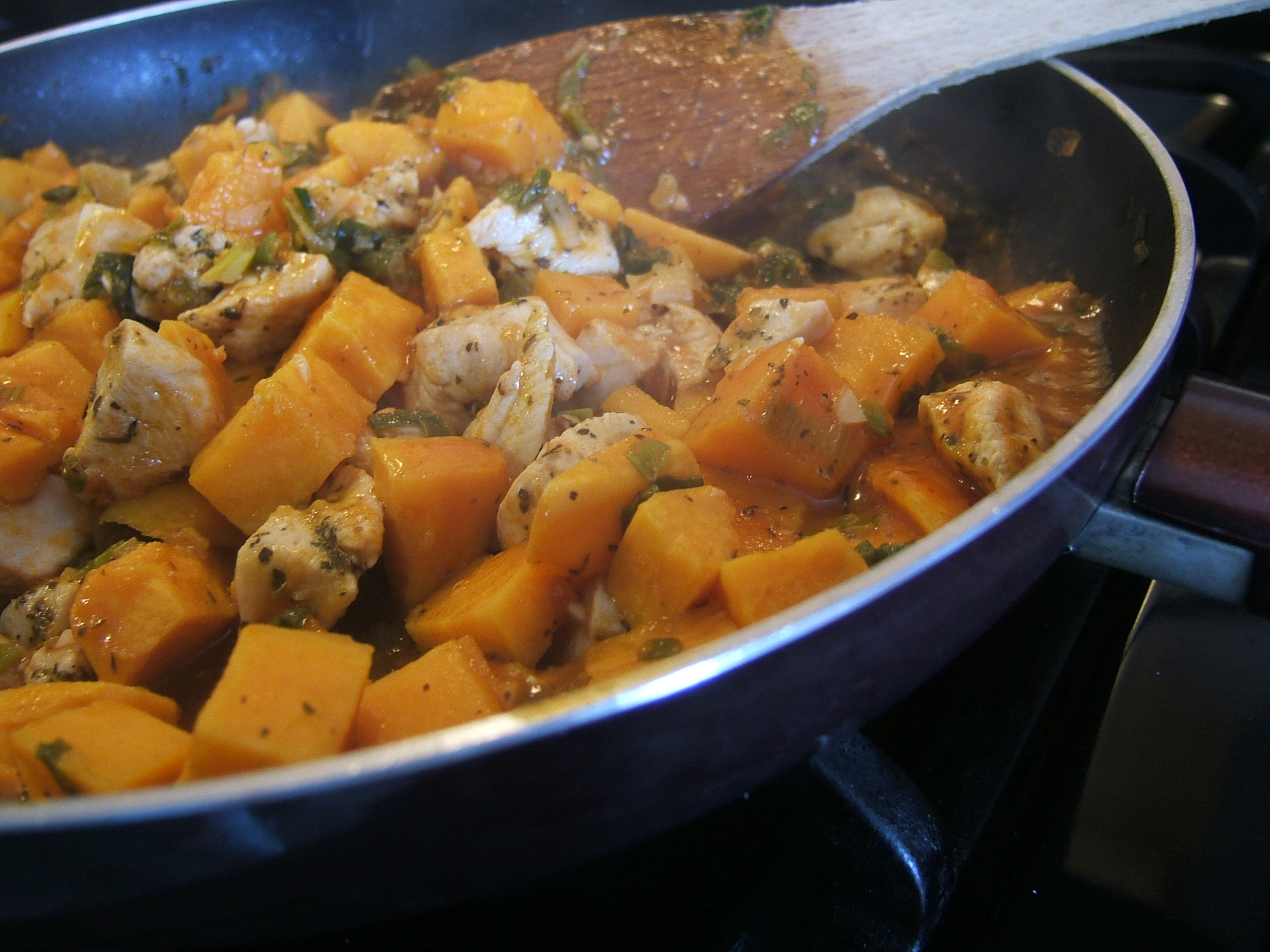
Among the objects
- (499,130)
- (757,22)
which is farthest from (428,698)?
(757,22)

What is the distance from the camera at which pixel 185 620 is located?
1.49 m

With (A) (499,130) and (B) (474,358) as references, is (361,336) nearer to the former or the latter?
(B) (474,358)

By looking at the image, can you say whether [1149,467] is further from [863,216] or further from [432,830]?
[863,216]

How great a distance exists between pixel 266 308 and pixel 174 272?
300 millimetres

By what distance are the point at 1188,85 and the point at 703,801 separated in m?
3.07

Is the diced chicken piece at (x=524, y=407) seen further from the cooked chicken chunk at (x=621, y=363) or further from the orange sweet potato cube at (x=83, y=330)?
the orange sweet potato cube at (x=83, y=330)

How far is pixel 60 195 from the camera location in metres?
2.63

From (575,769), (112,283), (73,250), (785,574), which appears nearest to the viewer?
(575,769)

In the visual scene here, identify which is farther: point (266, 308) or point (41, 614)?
point (266, 308)

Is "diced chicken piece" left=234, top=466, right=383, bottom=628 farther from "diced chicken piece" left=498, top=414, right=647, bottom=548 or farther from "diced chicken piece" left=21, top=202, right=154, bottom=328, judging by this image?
"diced chicken piece" left=21, top=202, right=154, bottom=328

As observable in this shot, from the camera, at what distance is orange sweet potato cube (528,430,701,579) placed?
1.40 m

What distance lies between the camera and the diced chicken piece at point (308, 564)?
1.48 metres

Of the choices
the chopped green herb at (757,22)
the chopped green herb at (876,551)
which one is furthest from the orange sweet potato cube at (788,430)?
the chopped green herb at (757,22)

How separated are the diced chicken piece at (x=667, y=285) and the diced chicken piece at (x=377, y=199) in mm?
649
